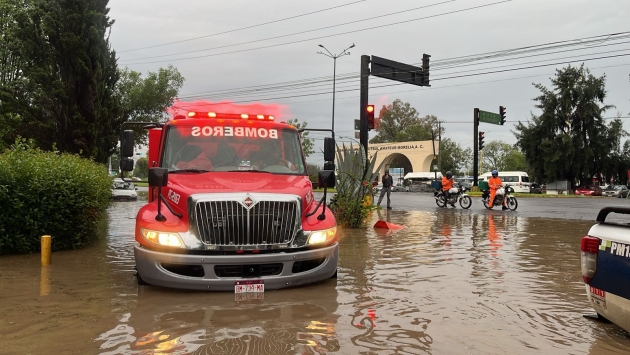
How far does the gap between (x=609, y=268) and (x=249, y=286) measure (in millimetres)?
3509

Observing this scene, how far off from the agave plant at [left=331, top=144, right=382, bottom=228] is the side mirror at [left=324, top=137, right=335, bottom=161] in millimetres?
5860

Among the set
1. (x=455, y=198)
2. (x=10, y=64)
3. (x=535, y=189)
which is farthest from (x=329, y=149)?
(x=535, y=189)

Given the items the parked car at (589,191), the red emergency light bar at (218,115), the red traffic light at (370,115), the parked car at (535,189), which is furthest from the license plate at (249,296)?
the parked car at (535,189)

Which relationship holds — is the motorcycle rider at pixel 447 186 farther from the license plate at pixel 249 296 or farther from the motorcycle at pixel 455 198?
the license plate at pixel 249 296

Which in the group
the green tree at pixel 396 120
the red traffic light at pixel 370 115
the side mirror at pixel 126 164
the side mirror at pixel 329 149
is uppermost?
the green tree at pixel 396 120

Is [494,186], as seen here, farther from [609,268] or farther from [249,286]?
[609,268]

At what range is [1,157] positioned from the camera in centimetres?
911

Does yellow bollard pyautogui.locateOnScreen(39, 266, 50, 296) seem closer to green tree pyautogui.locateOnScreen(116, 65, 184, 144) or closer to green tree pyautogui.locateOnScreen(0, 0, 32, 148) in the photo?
green tree pyautogui.locateOnScreen(0, 0, 32, 148)

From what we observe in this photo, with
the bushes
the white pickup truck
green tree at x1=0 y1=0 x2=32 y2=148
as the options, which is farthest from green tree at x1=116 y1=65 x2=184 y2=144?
the white pickup truck

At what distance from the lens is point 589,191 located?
51.9 m

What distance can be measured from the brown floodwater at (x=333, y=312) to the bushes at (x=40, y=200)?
500mm

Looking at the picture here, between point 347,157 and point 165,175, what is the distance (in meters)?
8.26

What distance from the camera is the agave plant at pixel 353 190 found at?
45.3 ft

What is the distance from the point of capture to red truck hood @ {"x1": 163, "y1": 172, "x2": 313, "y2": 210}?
616cm
